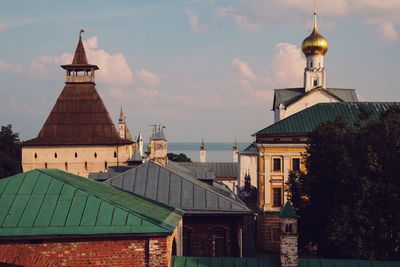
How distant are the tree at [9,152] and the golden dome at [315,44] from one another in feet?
107

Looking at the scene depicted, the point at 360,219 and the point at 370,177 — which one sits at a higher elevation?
the point at 370,177

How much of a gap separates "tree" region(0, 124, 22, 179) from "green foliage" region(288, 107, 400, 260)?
4202 cm

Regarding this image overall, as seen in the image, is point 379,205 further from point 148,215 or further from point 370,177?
point 148,215

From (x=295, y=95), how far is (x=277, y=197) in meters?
20.2

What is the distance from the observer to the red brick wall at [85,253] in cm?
1223

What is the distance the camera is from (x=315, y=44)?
2131 inches

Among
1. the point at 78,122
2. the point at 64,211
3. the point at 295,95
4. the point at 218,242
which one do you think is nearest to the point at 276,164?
the point at 218,242

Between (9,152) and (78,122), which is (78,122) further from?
(9,152)

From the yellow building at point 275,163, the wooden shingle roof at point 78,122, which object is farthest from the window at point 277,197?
the wooden shingle roof at point 78,122

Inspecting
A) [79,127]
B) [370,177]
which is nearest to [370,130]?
[370,177]

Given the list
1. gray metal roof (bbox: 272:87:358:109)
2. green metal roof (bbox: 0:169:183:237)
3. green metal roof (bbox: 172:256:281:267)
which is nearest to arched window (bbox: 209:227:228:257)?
green metal roof (bbox: 172:256:281:267)

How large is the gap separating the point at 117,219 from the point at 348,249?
9611mm

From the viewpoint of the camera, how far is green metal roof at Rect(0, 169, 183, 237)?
12359 millimetres

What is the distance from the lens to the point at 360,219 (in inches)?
740
